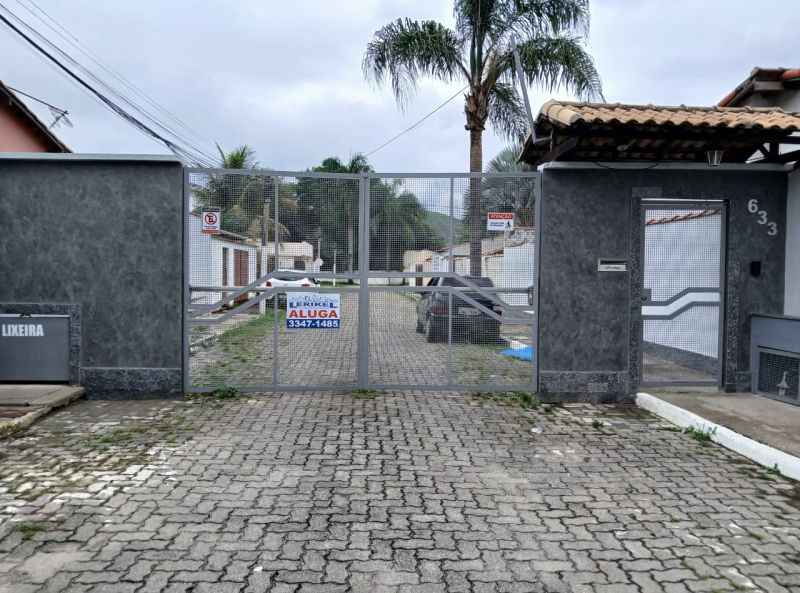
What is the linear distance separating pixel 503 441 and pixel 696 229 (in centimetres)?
390

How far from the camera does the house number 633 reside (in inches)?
307

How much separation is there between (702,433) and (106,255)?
6.91m

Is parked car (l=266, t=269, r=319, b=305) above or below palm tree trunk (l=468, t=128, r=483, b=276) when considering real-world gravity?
below

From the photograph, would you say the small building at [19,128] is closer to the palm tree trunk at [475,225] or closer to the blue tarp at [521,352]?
the palm tree trunk at [475,225]

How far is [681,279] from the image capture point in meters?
7.84

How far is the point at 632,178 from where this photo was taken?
304 inches

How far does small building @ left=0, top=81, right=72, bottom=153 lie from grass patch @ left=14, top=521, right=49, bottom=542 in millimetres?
13400

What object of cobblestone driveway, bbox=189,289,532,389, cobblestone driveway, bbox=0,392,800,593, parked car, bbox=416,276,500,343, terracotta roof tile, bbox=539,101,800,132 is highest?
terracotta roof tile, bbox=539,101,800,132

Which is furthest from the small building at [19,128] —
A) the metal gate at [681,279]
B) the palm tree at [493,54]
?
the metal gate at [681,279]

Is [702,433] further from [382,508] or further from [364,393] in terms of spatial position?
[364,393]

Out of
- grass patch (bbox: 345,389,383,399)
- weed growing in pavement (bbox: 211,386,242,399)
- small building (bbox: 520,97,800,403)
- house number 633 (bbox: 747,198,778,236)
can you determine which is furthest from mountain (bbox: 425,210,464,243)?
house number 633 (bbox: 747,198,778,236)

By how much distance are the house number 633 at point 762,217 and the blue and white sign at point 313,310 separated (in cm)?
523

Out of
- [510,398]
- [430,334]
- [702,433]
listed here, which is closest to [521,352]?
[510,398]

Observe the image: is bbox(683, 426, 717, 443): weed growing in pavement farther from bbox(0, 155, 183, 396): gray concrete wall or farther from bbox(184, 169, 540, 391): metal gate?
bbox(0, 155, 183, 396): gray concrete wall
